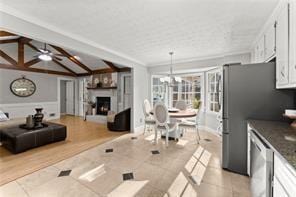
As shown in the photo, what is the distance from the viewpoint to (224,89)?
2.32 metres

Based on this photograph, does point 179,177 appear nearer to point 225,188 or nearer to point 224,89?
point 225,188

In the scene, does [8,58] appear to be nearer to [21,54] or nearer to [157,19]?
[21,54]

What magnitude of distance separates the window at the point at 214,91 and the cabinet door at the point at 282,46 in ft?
8.26

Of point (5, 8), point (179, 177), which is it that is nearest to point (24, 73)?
point (5, 8)

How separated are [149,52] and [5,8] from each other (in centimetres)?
276

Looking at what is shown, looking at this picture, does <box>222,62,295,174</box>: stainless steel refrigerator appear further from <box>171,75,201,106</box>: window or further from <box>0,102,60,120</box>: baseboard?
<box>0,102,60,120</box>: baseboard

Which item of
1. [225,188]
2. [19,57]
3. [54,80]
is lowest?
[225,188]

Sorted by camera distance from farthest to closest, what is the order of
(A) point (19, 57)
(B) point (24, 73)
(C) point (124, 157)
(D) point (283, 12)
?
(B) point (24, 73)
(A) point (19, 57)
(C) point (124, 157)
(D) point (283, 12)

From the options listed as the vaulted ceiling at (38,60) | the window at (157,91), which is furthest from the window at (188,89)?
the vaulted ceiling at (38,60)

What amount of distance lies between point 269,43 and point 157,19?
1.72m

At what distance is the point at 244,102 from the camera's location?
215 cm

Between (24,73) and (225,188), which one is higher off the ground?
(24,73)

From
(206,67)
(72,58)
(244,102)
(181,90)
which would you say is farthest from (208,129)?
(72,58)

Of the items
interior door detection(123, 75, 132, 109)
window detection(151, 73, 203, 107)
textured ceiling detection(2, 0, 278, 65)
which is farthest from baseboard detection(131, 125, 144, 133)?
textured ceiling detection(2, 0, 278, 65)
